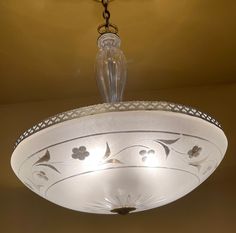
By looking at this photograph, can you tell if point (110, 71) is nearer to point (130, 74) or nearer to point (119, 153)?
point (119, 153)

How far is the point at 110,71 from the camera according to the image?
93 centimetres

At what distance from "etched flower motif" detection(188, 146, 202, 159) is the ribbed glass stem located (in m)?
0.23

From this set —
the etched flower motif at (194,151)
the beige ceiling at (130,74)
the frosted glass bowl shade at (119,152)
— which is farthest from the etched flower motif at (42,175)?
the beige ceiling at (130,74)

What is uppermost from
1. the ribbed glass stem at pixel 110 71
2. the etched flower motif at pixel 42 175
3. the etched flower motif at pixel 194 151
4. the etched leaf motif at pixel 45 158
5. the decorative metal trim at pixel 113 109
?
the ribbed glass stem at pixel 110 71

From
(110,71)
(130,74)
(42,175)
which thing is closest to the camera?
(42,175)

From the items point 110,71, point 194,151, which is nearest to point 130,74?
point 110,71

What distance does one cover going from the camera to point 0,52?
1.39m

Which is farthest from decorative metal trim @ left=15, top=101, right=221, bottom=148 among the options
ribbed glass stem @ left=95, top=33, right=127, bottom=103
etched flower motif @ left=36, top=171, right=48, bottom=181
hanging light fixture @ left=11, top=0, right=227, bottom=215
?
ribbed glass stem @ left=95, top=33, right=127, bottom=103

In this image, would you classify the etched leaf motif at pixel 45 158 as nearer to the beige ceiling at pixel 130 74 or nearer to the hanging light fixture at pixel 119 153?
the hanging light fixture at pixel 119 153

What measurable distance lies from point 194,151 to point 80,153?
8.8 inches

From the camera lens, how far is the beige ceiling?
1.23 metres

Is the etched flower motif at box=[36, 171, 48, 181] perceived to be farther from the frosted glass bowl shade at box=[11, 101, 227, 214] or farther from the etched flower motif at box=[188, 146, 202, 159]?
the etched flower motif at box=[188, 146, 202, 159]

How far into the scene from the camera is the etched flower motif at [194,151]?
77 centimetres

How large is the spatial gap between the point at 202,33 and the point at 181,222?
2.41 ft
